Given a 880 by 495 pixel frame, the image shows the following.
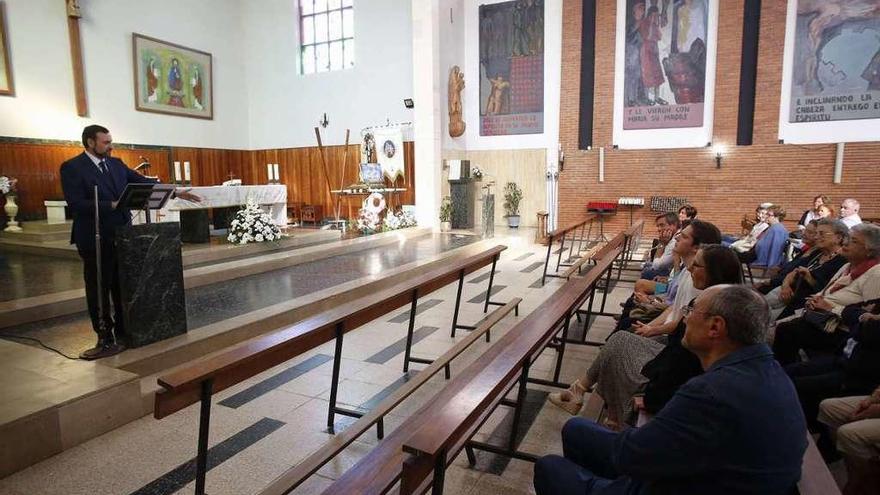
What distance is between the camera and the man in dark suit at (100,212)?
327 centimetres

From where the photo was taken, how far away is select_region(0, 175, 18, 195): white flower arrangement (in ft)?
27.4

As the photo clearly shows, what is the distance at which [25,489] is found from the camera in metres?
2.29

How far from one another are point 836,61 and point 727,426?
11.2m

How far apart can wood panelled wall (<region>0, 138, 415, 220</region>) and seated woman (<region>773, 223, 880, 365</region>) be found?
955 cm

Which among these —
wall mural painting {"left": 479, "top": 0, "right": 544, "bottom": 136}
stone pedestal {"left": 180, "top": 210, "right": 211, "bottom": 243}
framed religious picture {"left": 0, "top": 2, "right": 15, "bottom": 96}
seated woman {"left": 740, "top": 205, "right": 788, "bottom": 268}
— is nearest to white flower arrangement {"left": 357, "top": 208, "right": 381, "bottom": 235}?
stone pedestal {"left": 180, "top": 210, "right": 211, "bottom": 243}

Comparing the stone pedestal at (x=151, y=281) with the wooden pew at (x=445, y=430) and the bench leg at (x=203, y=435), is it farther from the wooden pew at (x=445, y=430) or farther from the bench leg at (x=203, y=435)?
the wooden pew at (x=445, y=430)

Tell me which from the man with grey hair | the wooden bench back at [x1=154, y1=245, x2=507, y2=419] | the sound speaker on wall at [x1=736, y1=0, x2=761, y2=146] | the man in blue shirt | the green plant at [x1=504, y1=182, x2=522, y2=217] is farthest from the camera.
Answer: the green plant at [x1=504, y1=182, x2=522, y2=217]

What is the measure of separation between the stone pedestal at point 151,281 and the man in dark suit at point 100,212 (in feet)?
0.42

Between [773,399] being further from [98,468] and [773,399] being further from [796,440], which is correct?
[98,468]

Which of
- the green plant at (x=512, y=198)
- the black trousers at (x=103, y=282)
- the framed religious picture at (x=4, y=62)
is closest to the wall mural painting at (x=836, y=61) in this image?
the green plant at (x=512, y=198)

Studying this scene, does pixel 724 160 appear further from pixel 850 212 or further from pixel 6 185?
pixel 6 185

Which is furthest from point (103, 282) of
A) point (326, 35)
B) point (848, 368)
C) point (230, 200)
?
point (326, 35)

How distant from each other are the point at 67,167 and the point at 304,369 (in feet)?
6.68

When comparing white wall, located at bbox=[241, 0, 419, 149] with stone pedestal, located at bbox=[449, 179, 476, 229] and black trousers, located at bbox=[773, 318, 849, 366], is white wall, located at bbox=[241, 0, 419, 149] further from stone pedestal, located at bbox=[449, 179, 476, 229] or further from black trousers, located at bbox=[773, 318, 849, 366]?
black trousers, located at bbox=[773, 318, 849, 366]
